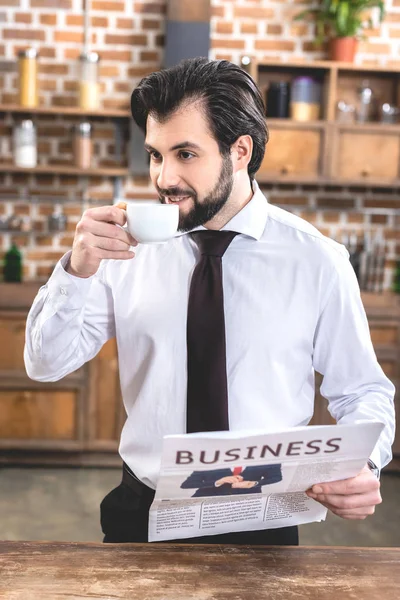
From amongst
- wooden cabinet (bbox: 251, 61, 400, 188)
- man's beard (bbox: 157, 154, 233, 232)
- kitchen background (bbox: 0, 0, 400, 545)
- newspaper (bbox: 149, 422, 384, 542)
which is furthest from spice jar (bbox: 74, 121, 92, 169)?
newspaper (bbox: 149, 422, 384, 542)

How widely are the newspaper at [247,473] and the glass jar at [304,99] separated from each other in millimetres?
2783

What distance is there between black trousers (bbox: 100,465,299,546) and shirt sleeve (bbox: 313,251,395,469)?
26cm

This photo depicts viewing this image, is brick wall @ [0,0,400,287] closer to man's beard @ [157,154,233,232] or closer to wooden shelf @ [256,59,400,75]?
wooden shelf @ [256,59,400,75]

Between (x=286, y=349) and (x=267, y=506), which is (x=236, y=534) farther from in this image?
(x=286, y=349)

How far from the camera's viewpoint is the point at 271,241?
4.92 feet

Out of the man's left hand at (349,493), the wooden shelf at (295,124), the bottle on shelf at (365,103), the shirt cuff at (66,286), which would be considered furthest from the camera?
the bottle on shelf at (365,103)

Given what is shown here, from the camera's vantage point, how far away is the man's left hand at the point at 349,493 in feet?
3.68

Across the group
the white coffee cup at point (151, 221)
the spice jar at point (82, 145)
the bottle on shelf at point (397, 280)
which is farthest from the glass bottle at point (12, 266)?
the white coffee cup at point (151, 221)

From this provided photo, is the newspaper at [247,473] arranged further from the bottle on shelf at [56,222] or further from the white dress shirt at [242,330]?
the bottle on shelf at [56,222]

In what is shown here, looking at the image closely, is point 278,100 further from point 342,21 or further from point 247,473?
point 247,473

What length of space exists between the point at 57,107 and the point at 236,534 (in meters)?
2.95

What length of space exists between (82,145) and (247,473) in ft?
9.49

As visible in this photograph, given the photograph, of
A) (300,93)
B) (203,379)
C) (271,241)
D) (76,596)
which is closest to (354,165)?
(300,93)

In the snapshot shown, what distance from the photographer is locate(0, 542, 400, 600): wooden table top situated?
97 cm
